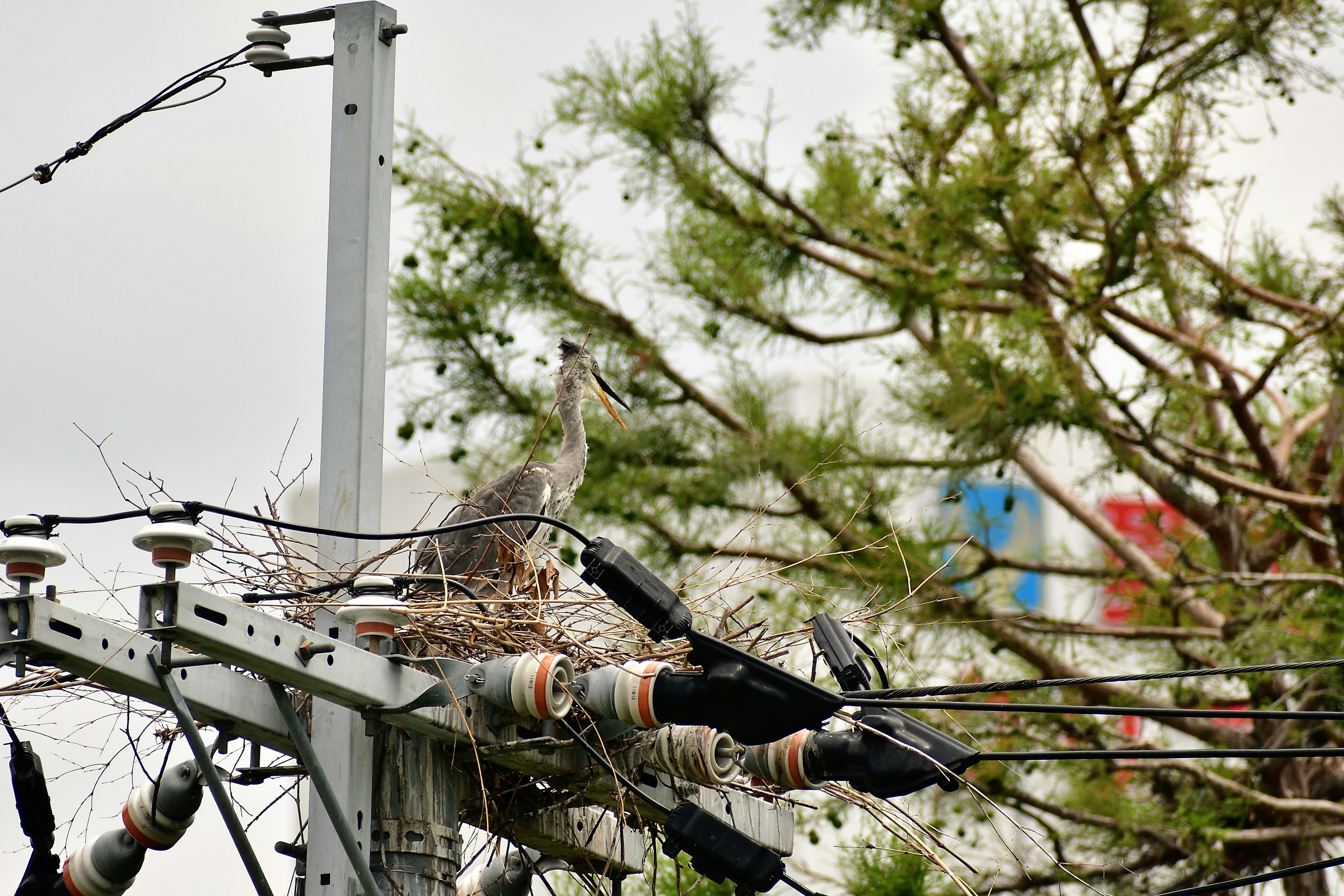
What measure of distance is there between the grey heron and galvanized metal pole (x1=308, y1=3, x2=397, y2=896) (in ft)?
3.88

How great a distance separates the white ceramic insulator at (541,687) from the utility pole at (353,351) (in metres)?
0.46

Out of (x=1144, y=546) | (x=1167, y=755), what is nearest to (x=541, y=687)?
(x=1167, y=755)

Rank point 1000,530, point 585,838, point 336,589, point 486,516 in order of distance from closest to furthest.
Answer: point 336,589 < point 585,838 < point 486,516 < point 1000,530

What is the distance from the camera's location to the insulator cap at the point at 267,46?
198 inches

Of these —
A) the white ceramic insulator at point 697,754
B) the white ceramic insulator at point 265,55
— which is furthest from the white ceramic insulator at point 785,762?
the white ceramic insulator at point 265,55

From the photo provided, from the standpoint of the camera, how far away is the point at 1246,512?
415 inches

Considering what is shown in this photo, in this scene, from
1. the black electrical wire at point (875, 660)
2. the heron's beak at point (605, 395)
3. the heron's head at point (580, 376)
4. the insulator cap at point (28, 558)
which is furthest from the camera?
the heron's beak at point (605, 395)

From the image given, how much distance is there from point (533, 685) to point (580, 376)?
4299 mm

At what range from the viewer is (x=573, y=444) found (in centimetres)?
766

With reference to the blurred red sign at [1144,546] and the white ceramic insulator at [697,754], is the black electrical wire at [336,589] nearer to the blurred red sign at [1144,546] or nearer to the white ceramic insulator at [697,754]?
the white ceramic insulator at [697,754]

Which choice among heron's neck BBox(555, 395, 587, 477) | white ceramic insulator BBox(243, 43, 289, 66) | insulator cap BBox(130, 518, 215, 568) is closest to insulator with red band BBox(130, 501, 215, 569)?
insulator cap BBox(130, 518, 215, 568)

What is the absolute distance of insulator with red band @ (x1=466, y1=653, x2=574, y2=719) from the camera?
4023mm

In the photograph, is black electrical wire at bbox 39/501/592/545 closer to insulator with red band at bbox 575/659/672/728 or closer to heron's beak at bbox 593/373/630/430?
insulator with red band at bbox 575/659/672/728

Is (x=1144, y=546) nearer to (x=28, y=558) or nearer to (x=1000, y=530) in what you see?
(x=1000, y=530)
